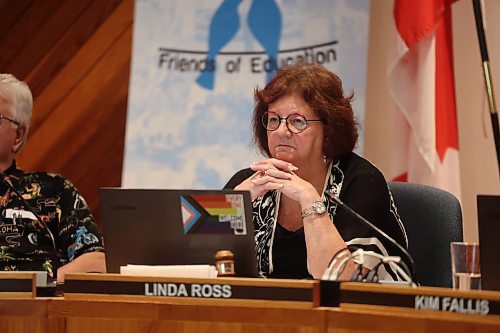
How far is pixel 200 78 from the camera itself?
3775 millimetres

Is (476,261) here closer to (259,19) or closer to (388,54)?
(388,54)

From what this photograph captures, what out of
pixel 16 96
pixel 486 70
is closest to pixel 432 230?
pixel 486 70

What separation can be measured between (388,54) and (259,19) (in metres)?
0.57

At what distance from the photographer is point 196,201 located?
1925 millimetres

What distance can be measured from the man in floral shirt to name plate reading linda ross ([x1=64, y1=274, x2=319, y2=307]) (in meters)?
1.07

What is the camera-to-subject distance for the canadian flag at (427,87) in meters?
3.47

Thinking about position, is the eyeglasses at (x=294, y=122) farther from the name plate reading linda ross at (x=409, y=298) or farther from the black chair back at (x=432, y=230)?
the name plate reading linda ross at (x=409, y=298)

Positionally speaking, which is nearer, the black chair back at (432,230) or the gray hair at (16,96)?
the black chair back at (432,230)

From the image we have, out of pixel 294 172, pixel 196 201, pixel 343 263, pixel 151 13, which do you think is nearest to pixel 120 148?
pixel 151 13

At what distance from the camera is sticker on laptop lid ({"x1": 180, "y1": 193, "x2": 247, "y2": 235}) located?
1923 mm

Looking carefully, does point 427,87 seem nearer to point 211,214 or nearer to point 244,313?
point 211,214

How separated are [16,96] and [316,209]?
3.94ft

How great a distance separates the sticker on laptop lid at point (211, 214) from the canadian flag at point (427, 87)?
1695 mm

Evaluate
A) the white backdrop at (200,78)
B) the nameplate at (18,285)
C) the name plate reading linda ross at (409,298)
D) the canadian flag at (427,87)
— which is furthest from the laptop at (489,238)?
the white backdrop at (200,78)
